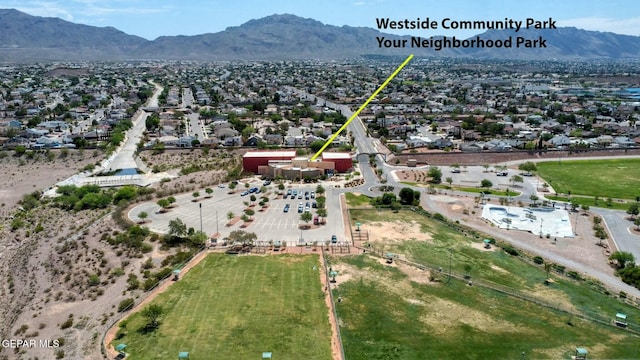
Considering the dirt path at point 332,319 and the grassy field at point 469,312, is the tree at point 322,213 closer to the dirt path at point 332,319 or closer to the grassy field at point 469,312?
the grassy field at point 469,312

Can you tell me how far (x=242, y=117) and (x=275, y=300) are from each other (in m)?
71.8

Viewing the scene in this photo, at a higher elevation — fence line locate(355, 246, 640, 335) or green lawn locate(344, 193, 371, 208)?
green lawn locate(344, 193, 371, 208)

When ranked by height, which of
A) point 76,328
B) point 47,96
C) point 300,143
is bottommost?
point 76,328

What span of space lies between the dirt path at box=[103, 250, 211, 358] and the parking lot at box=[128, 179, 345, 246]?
185 inches

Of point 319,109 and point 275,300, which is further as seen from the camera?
point 319,109

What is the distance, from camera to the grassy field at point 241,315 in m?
23.5

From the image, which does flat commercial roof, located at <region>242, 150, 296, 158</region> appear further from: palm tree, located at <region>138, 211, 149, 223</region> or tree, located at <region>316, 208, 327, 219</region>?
palm tree, located at <region>138, 211, 149, 223</region>

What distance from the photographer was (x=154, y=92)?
139 metres

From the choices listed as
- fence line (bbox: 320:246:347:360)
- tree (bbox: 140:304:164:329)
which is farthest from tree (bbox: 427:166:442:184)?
tree (bbox: 140:304:164:329)

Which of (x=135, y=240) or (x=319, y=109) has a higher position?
(x=319, y=109)

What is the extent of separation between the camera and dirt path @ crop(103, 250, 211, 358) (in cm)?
2382

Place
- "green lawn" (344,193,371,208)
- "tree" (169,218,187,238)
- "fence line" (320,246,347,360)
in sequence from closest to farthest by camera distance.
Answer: "fence line" (320,246,347,360) → "tree" (169,218,187,238) → "green lawn" (344,193,371,208)

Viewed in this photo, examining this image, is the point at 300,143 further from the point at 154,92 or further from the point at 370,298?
the point at 154,92

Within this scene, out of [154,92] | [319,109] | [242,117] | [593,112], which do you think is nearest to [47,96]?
[154,92]
